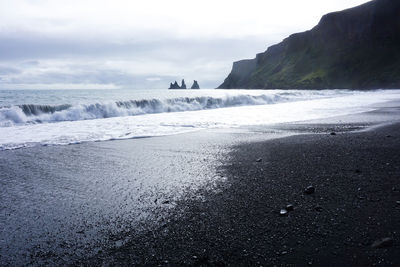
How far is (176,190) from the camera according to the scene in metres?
4.25

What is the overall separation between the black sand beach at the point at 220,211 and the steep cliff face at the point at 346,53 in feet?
308

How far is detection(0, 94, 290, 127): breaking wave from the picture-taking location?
54.0 ft

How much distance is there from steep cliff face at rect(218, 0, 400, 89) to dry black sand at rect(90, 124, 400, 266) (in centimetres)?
9411

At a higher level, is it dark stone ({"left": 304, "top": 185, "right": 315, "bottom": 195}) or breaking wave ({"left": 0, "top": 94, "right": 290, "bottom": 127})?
breaking wave ({"left": 0, "top": 94, "right": 290, "bottom": 127})

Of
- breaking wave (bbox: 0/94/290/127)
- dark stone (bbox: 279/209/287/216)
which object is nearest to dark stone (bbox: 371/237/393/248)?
dark stone (bbox: 279/209/287/216)

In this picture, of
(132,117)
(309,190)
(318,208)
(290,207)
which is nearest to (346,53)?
(132,117)

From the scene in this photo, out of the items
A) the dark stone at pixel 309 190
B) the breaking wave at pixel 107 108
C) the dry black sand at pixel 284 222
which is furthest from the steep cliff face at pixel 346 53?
the dark stone at pixel 309 190

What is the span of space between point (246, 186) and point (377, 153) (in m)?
3.59

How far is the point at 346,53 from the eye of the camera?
11675cm

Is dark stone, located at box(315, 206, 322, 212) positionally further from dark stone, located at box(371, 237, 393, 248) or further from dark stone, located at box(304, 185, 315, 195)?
dark stone, located at box(371, 237, 393, 248)

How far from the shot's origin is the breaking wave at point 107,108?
16469mm

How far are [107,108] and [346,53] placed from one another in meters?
123

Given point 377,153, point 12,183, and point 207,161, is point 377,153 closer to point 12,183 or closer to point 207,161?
point 207,161

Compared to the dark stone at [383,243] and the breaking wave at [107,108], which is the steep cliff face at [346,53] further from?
the dark stone at [383,243]
